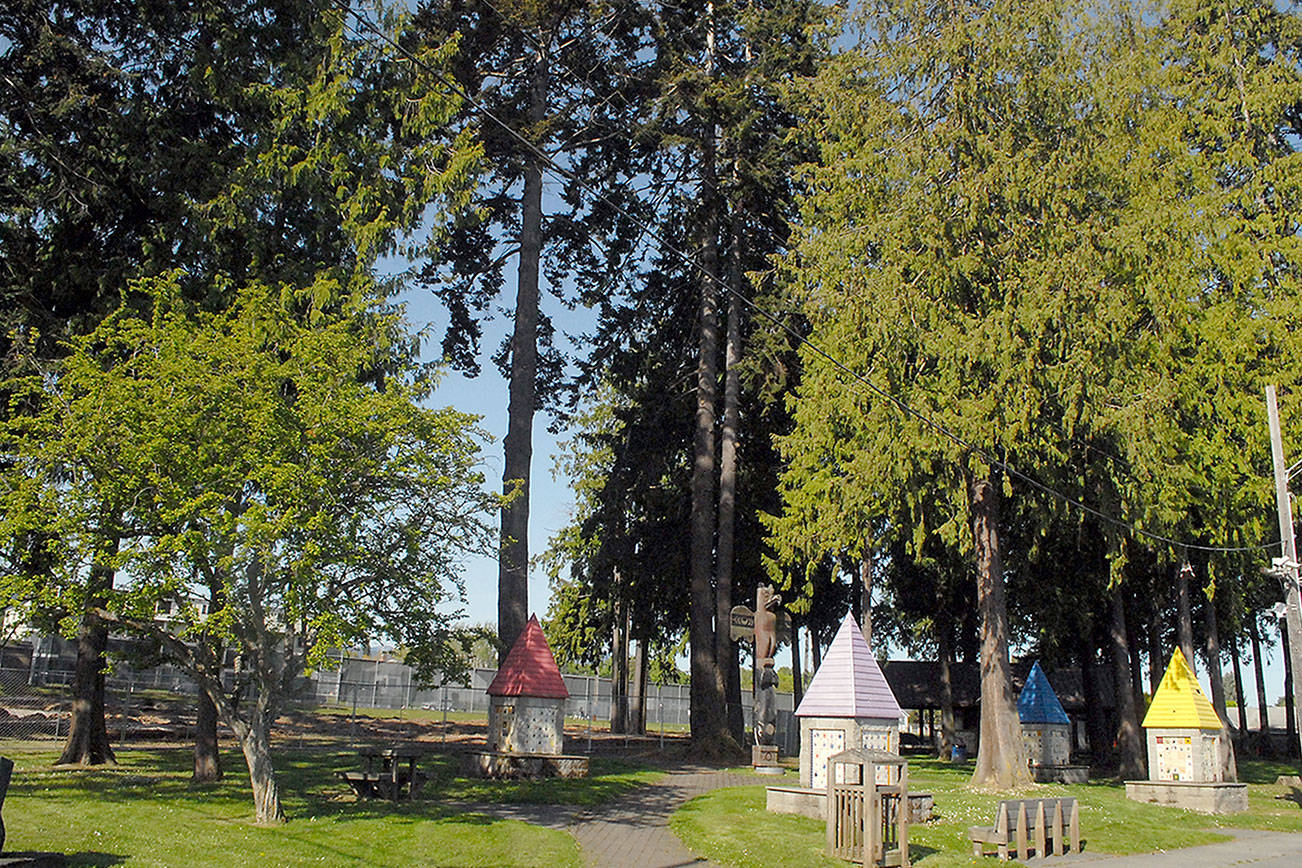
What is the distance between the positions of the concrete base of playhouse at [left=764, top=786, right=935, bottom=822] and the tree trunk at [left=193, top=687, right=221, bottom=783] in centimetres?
1014

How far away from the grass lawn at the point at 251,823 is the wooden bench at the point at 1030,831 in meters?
5.95

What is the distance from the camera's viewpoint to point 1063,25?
2417cm

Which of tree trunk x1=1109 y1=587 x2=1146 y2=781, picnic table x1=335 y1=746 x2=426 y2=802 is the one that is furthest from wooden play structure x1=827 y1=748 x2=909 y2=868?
tree trunk x1=1109 y1=587 x2=1146 y2=781

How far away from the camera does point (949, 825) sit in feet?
53.8

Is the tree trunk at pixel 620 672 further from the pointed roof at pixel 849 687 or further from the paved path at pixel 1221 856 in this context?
the paved path at pixel 1221 856

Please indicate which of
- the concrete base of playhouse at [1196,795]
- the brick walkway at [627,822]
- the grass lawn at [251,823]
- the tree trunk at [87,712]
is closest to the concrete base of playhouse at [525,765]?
the grass lawn at [251,823]

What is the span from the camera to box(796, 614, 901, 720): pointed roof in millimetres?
17172

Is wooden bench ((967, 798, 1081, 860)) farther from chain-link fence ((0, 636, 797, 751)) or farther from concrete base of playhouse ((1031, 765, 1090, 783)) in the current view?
concrete base of playhouse ((1031, 765, 1090, 783))

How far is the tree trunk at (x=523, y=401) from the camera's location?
78.5 feet

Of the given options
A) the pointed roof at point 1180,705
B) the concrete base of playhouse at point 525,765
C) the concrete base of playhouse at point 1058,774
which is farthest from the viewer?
the concrete base of playhouse at point 1058,774

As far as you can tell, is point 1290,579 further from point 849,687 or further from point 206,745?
point 206,745

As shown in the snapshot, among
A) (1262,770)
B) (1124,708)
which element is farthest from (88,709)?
(1262,770)

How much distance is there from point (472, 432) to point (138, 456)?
4681 millimetres

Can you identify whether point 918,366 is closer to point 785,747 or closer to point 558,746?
point 558,746
